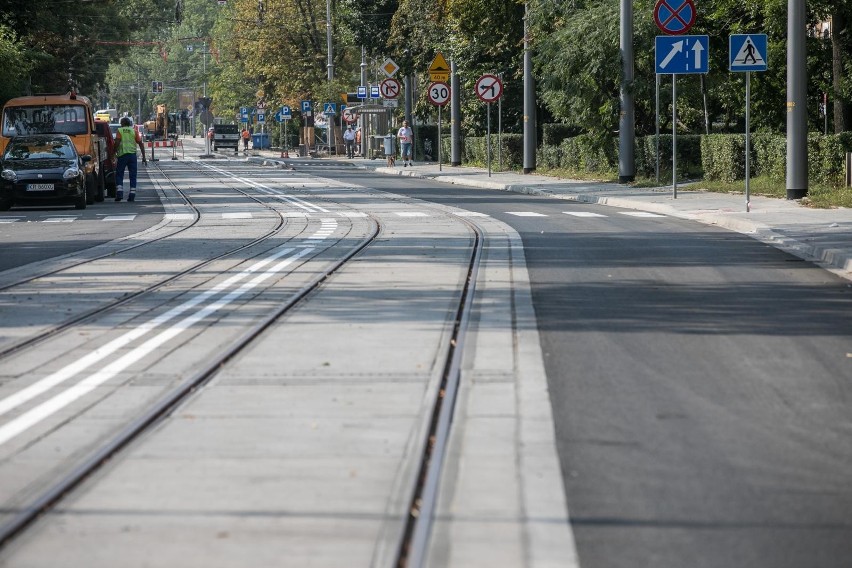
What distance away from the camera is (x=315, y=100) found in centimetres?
9925

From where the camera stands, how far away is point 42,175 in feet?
101

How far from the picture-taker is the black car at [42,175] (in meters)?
30.7

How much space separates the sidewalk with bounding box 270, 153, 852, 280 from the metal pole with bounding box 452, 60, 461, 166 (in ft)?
42.1

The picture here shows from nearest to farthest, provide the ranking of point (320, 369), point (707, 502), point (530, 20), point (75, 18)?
point (707, 502) → point (320, 369) → point (530, 20) → point (75, 18)

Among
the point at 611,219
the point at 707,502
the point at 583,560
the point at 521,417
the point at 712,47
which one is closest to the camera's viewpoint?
the point at 583,560

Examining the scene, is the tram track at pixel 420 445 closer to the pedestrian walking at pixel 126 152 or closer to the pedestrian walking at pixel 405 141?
the pedestrian walking at pixel 126 152

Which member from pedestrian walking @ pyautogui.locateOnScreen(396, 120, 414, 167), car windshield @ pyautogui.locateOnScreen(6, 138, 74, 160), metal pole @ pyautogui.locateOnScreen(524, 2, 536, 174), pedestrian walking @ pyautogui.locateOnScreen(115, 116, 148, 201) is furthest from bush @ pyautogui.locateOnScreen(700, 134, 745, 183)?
pedestrian walking @ pyautogui.locateOnScreen(396, 120, 414, 167)

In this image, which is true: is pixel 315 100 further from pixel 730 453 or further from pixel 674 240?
pixel 730 453

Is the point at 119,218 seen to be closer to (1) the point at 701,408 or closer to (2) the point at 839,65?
(2) the point at 839,65

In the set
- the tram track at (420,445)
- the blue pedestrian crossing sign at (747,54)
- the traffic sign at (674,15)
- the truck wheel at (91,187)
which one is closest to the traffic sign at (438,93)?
the truck wheel at (91,187)

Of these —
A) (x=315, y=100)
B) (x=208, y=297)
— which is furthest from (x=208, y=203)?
(x=315, y=100)

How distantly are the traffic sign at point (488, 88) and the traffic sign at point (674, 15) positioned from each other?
1253 centimetres

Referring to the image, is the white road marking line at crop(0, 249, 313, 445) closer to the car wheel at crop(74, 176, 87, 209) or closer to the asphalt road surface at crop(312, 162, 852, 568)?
the asphalt road surface at crop(312, 162, 852, 568)

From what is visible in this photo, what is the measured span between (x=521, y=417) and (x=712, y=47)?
1120 inches
